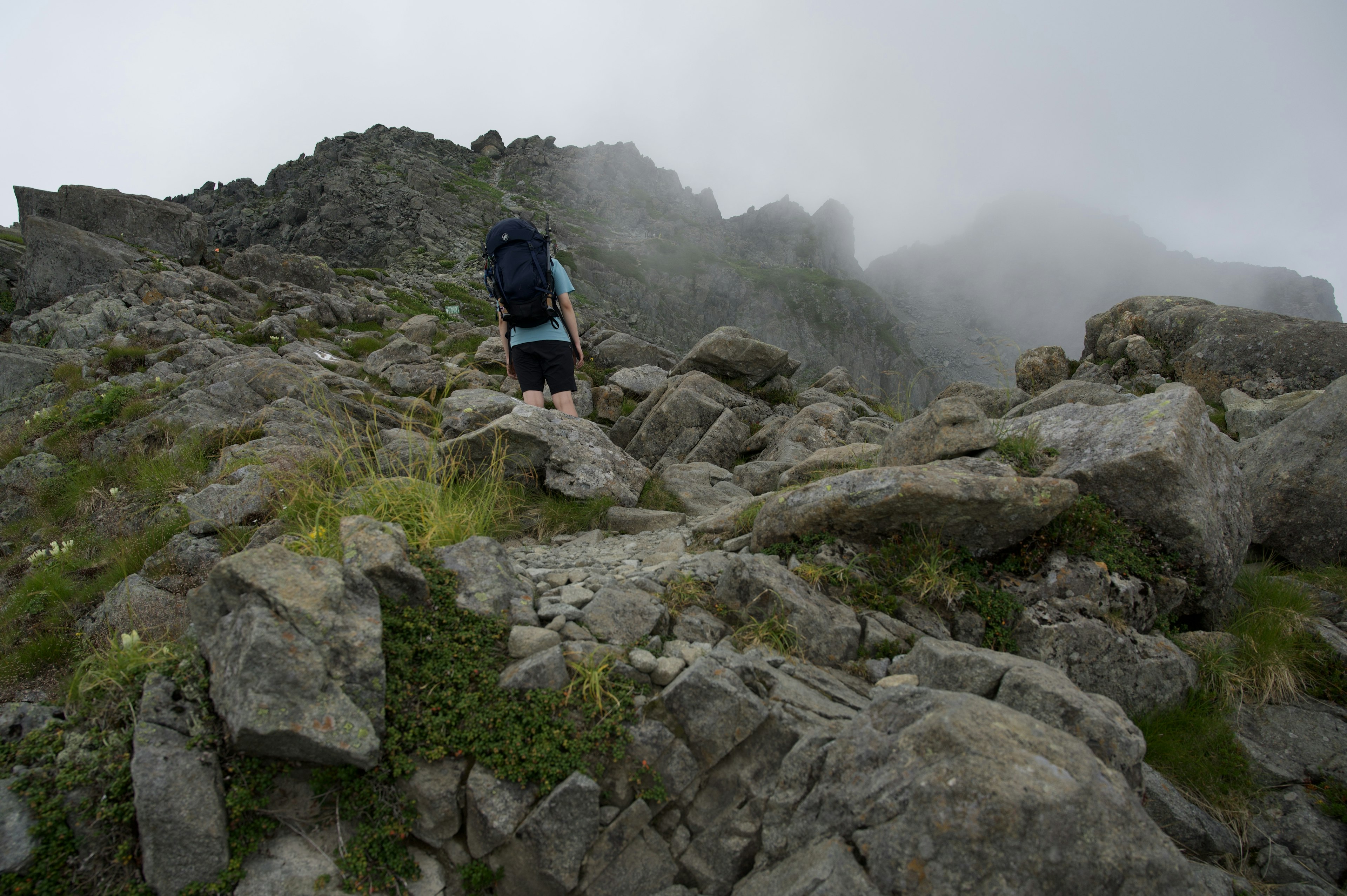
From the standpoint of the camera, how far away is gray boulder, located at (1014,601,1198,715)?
572cm

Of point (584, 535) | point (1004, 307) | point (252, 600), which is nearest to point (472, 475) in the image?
point (584, 535)

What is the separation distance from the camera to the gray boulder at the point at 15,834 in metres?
3.13

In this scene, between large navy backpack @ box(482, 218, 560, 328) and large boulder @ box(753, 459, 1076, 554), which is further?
large navy backpack @ box(482, 218, 560, 328)

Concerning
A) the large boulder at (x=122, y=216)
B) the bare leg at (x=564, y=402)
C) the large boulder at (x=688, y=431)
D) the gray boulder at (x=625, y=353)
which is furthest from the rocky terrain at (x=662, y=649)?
the large boulder at (x=122, y=216)

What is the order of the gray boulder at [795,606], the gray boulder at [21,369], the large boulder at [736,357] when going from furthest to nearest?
the large boulder at [736,357], the gray boulder at [21,369], the gray boulder at [795,606]

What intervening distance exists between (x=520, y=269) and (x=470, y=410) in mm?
2631

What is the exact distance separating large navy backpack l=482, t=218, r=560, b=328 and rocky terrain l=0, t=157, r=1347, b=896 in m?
A: 1.93

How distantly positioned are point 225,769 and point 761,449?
11166mm

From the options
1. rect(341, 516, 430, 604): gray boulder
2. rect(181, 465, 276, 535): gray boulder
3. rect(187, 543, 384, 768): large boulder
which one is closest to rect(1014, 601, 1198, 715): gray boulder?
rect(341, 516, 430, 604): gray boulder

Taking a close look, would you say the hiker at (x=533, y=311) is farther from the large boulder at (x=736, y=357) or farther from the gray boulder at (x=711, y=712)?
the gray boulder at (x=711, y=712)

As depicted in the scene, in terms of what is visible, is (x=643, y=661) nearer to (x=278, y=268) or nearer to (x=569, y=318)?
(x=569, y=318)

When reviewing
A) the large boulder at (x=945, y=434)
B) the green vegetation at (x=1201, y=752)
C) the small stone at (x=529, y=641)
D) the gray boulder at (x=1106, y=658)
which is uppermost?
the large boulder at (x=945, y=434)

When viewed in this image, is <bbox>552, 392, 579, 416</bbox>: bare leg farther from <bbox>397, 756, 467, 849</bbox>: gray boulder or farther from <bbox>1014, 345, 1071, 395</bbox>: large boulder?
<bbox>1014, 345, 1071, 395</bbox>: large boulder

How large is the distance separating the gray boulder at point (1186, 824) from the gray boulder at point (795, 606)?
246 centimetres
